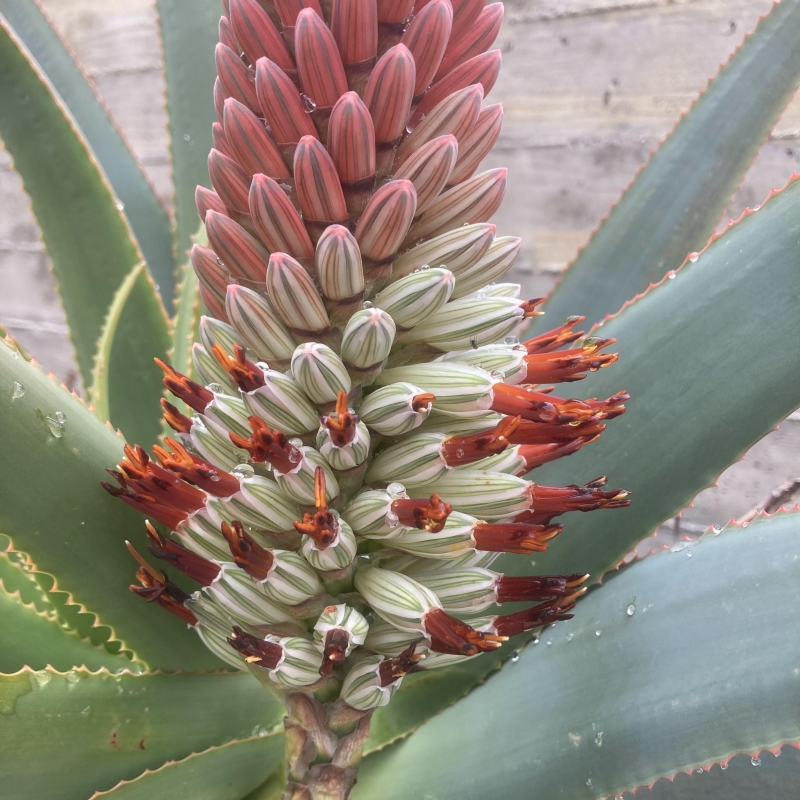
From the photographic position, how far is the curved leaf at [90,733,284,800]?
14.7 inches

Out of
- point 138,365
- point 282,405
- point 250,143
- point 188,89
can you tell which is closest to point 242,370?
point 282,405

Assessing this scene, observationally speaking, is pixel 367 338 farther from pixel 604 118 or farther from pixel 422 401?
pixel 604 118

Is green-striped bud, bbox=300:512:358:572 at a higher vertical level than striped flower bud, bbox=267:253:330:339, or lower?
lower

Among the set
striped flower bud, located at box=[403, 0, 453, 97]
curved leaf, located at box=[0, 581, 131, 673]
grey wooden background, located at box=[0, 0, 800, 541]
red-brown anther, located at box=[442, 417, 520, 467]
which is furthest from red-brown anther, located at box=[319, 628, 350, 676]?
grey wooden background, located at box=[0, 0, 800, 541]

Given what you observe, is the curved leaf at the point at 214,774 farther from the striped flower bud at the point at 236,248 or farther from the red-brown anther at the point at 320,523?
the striped flower bud at the point at 236,248

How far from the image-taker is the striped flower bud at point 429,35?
353mm

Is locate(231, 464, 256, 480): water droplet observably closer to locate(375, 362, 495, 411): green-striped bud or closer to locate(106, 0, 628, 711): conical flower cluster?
locate(106, 0, 628, 711): conical flower cluster

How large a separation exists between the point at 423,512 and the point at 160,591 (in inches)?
6.8

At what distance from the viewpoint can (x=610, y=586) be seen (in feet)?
1.44

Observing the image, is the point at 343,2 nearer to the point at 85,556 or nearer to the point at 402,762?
the point at 85,556

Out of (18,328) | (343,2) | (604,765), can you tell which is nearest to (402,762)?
(604,765)

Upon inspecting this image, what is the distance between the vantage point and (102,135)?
2.54ft

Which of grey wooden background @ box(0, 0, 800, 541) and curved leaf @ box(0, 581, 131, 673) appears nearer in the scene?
curved leaf @ box(0, 581, 131, 673)

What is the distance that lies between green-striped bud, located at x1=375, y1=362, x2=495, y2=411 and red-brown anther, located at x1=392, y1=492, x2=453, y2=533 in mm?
57
